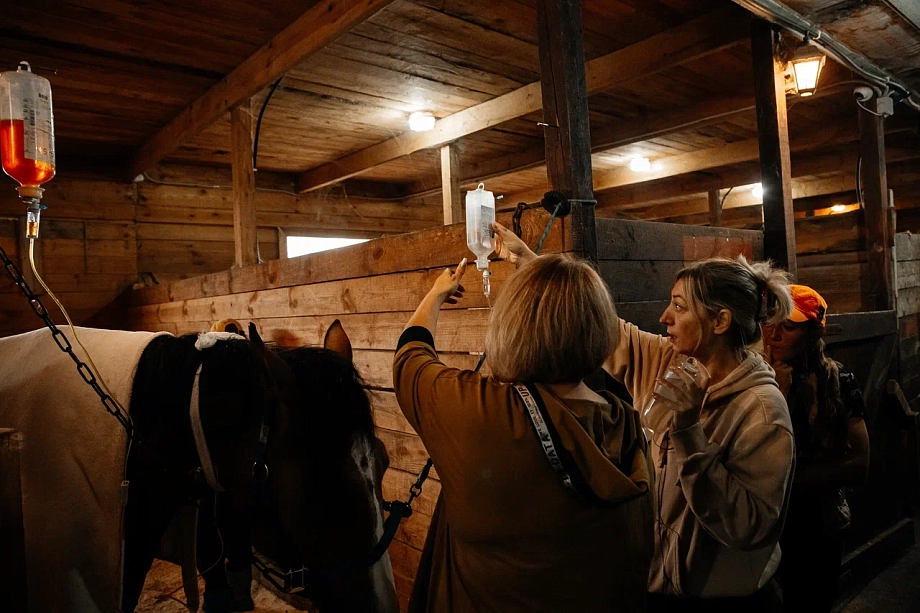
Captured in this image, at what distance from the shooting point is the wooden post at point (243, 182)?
4363 mm

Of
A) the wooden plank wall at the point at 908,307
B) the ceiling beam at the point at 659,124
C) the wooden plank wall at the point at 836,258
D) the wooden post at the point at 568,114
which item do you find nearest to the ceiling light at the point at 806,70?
Result: the ceiling beam at the point at 659,124

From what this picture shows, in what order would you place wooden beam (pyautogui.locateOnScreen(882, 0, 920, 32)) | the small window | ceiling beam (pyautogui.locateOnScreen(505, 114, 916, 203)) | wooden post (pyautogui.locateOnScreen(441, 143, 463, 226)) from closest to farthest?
1. wooden beam (pyautogui.locateOnScreen(882, 0, 920, 32))
2. wooden post (pyautogui.locateOnScreen(441, 143, 463, 226))
3. ceiling beam (pyautogui.locateOnScreen(505, 114, 916, 203))
4. the small window

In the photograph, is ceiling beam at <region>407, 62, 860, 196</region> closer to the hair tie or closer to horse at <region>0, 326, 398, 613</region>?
the hair tie

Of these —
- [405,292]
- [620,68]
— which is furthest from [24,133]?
[620,68]

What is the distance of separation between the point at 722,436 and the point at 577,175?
3.15 ft

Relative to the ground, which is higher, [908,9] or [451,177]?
[908,9]

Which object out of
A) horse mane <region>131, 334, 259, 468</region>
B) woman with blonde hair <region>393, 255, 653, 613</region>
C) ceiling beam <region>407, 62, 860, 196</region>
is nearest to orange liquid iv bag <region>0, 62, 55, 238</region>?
horse mane <region>131, 334, 259, 468</region>

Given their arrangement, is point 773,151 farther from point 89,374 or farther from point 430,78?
point 89,374

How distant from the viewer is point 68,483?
1464 millimetres

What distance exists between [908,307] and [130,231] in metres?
7.17

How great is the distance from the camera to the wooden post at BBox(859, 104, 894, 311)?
3.89 meters

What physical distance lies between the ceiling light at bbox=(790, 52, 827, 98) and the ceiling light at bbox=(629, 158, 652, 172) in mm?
3909

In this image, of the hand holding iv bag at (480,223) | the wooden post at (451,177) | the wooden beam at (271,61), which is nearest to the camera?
the hand holding iv bag at (480,223)

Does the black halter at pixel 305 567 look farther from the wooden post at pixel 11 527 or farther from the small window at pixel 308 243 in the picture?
the small window at pixel 308 243
